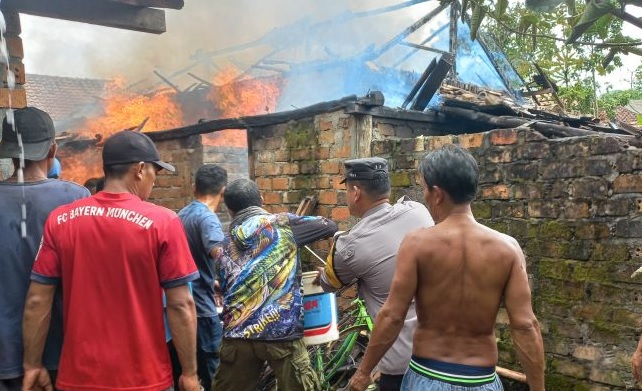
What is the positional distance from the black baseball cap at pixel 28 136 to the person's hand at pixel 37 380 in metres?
1.03

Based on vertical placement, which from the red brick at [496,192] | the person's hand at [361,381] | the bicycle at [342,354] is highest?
the red brick at [496,192]

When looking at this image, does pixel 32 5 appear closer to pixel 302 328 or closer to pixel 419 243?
pixel 302 328

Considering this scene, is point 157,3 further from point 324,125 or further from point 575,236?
point 575,236

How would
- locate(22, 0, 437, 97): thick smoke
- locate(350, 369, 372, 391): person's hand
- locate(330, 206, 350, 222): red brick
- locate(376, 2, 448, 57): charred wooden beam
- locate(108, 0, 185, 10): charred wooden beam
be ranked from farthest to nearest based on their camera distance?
locate(22, 0, 437, 97): thick smoke → locate(376, 2, 448, 57): charred wooden beam → locate(330, 206, 350, 222): red brick → locate(108, 0, 185, 10): charred wooden beam → locate(350, 369, 372, 391): person's hand

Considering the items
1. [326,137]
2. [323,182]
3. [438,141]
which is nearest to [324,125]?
[326,137]

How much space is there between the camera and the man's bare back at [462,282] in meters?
2.43

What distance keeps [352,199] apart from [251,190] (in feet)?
2.58

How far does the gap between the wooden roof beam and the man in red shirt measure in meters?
1.73

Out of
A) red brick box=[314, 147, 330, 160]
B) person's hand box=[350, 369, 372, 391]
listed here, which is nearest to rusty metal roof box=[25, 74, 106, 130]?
red brick box=[314, 147, 330, 160]

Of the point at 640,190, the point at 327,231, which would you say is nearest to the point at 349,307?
the point at 327,231

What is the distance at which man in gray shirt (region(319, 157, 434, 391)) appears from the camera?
299 centimetres

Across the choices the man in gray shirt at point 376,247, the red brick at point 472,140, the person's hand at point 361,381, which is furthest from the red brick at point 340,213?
the person's hand at point 361,381

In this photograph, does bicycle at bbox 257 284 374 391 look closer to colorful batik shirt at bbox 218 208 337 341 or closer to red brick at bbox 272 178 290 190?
colorful batik shirt at bbox 218 208 337 341

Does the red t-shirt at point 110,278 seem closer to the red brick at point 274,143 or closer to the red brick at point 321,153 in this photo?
the red brick at point 321,153
